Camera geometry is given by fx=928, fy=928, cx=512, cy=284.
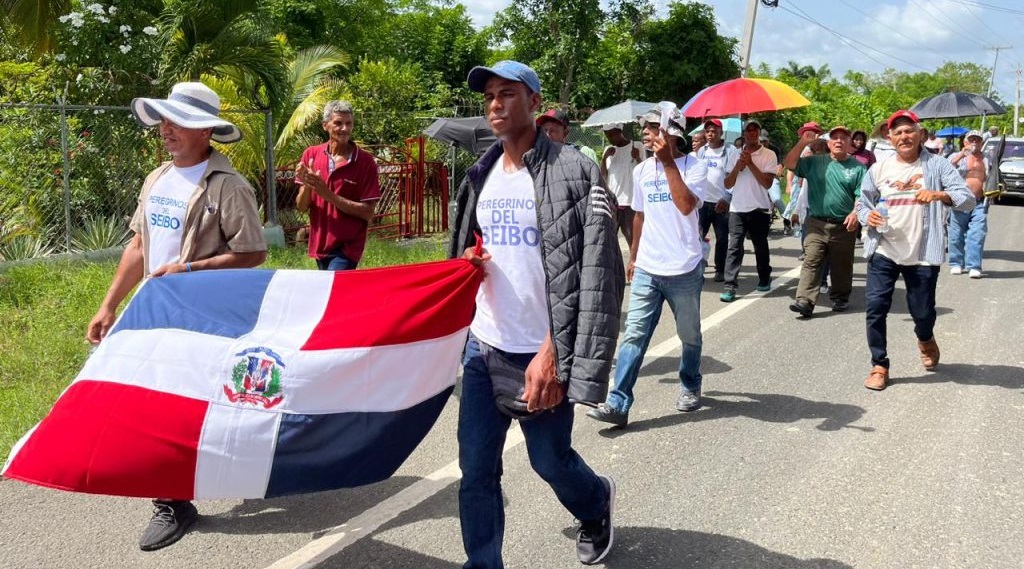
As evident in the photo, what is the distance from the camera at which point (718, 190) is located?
31.8 feet

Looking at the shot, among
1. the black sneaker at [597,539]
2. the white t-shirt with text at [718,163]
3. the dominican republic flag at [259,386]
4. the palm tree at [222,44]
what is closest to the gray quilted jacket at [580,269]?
the dominican republic flag at [259,386]

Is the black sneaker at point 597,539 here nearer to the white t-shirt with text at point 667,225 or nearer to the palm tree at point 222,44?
the white t-shirt with text at point 667,225

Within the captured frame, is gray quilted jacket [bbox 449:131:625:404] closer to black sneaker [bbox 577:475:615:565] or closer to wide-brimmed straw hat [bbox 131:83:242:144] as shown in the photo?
black sneaker [bbox 577:475:615:565]

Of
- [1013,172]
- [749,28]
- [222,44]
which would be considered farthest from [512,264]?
[1013,172]

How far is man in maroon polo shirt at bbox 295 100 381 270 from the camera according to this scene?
5.72 metres

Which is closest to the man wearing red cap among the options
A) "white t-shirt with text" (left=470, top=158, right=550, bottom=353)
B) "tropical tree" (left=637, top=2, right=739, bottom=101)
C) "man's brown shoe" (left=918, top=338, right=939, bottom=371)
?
"man's brown shoe" (left=918, top=338, right=939, bottom=371)

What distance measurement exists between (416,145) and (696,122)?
12.1 metres

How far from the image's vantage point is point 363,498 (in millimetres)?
4410

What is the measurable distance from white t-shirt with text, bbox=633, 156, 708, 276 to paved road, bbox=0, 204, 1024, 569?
959 mm

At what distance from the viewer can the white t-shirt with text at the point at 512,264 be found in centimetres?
316

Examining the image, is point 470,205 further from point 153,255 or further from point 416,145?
point 416,145

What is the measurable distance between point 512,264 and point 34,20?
33.7 feet

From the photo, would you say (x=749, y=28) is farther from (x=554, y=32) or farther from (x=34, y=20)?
(x=34, y=20)

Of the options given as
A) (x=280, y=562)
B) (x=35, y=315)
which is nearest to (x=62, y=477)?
(x=280, y=562)
